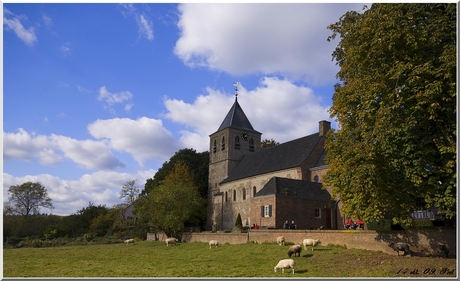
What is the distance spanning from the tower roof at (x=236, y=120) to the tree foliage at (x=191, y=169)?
6352 mm

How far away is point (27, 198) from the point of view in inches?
2363

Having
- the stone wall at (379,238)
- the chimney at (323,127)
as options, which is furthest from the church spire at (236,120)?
the stone wall at (379,238)

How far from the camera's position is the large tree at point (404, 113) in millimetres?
16141

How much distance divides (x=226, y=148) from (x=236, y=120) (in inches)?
187

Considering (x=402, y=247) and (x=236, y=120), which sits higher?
(x=236, y=120)

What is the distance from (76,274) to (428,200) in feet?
46.4

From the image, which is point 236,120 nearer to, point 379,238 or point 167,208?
point 167,208

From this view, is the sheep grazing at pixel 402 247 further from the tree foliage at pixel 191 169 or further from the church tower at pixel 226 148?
the tree foliage at pixel 191 169

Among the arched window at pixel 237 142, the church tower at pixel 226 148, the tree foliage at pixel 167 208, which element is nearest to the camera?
the tree foliage at pixel 167 208

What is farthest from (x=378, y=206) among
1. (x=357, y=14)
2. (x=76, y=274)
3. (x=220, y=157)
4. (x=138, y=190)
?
(x=220, y=157)

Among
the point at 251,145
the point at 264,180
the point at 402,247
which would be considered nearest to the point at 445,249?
the point at 402,247

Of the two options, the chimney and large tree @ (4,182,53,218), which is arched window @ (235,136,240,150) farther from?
large tree @ (4,182,53,218)

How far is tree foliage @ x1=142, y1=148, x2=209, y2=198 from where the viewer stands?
61625 mm

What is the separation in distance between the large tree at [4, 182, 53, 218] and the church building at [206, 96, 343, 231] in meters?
25.3
